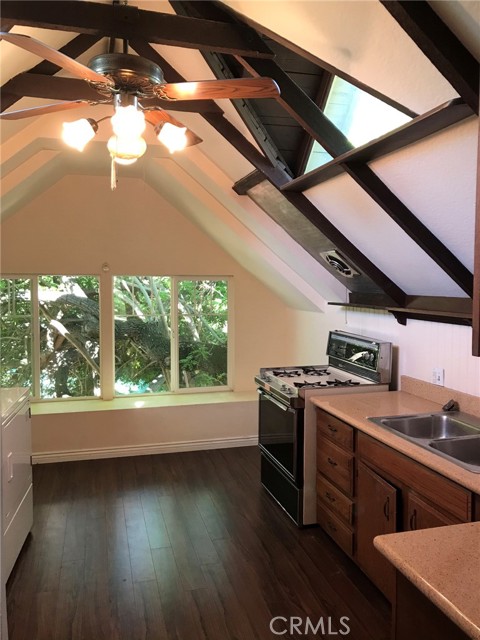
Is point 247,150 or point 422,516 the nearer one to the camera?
point 422,516

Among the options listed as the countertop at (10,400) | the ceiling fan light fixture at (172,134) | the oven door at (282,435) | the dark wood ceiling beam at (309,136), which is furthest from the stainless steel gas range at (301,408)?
the ceiling fan light fixture at (172,134)

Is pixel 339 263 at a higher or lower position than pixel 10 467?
higher

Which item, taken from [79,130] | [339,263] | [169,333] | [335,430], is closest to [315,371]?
[339,263]

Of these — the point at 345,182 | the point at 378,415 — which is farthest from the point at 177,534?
the point at 345,182

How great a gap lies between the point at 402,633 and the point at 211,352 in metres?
3.90

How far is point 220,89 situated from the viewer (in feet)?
5.61

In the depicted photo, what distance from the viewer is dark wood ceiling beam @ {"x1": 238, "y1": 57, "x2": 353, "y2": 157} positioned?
2439 millimetres

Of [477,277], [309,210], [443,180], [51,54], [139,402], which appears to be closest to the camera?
[477,277]

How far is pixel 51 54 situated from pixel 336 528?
9.00 ft

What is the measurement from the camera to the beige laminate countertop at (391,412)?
1882mm

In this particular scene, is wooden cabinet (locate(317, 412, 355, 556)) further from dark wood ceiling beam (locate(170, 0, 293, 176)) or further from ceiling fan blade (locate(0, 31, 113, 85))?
ceiling fan blade (locate(0, 31, 113, 85))

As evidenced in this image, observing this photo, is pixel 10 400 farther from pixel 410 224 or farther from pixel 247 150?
pixel 410 224

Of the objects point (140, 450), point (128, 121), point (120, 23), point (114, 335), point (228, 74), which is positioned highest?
point (228, 74)

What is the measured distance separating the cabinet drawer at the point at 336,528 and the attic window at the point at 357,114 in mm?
2120
